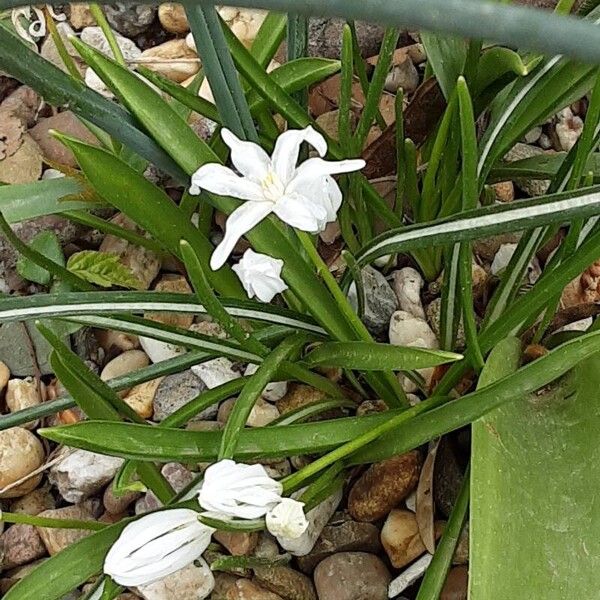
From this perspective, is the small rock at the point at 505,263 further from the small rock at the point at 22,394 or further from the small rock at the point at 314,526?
the small rock at the point at 22,394

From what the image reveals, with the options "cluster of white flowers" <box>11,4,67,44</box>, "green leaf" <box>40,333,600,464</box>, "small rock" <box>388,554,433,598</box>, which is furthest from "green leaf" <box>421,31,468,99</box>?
"cluster of white flowers" <box>11,4,67,44</box>

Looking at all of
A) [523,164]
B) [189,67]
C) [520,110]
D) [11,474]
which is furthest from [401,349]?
[189,67]

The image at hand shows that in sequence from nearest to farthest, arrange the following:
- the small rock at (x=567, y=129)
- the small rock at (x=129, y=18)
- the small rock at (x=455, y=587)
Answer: the small rock at (x=455, y=587) < the small rock at (x=567, y=129) < the small rock at (x=129, y=18)

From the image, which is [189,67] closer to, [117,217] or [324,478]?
[117,217]

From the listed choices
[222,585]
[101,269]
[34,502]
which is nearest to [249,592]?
[222,585]

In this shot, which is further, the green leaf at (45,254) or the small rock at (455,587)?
the green leaf at (45,254)

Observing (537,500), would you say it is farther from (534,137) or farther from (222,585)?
(534,137)

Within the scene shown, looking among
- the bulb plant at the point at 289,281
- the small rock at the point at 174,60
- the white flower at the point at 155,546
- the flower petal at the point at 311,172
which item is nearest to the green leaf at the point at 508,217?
the bulb plant at the point at 289,281
